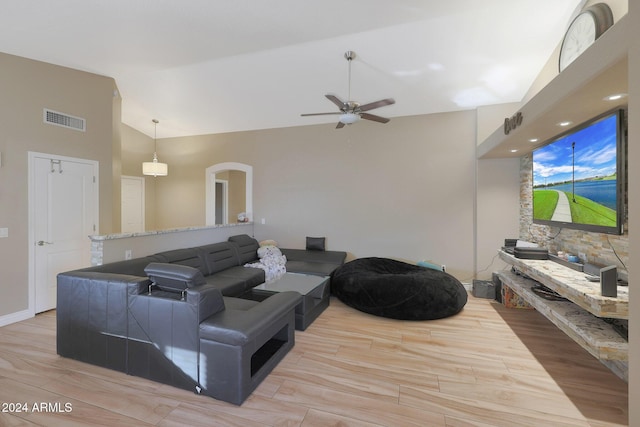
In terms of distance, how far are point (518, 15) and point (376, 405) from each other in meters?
4.00

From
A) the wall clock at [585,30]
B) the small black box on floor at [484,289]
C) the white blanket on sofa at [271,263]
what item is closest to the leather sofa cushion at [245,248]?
the white blanket on sofa at [271,263]

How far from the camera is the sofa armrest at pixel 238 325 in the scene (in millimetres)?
1859

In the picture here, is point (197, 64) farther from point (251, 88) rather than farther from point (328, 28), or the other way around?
point (328, 28)

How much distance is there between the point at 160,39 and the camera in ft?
10.6

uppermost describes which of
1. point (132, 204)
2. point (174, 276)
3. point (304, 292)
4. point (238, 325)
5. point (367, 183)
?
point (367, 183)

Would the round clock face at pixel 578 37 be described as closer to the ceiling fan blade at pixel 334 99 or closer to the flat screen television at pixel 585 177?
the flat screen television at pixel 585 177

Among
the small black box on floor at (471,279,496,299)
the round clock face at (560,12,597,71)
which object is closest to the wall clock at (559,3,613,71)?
the round clock face at (560,12,597,71)

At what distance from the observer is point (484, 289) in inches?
165

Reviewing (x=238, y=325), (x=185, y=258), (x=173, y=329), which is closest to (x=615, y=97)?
(x=238, y=325)

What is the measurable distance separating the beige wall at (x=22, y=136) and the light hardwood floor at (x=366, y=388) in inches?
29.4

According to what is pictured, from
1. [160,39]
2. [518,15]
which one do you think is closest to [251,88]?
[160,39]

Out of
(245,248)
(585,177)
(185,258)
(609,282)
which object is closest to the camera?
(609,282)

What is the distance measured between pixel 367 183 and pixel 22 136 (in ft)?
16.1

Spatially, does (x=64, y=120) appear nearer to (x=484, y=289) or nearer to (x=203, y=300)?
(x=203, y=300)
